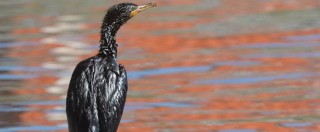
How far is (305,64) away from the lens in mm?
14750

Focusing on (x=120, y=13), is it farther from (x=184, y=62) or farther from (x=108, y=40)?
(x=184, y=62)

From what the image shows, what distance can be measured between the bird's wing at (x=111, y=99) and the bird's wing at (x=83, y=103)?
0.05m

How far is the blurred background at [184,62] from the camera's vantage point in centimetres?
1214

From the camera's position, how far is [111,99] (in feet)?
27.8

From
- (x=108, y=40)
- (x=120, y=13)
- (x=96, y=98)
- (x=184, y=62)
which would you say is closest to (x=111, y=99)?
(x=96, y=98)

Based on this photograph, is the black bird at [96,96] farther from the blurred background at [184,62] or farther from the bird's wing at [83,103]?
the blurred background at [184,62]

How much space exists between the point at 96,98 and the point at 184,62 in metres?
7.19

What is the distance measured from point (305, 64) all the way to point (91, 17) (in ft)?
21.1

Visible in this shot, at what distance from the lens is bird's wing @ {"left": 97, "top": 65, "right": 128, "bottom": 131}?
841 cm

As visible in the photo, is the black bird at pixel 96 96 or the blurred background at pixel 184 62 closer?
the black bird at pixel 96 96

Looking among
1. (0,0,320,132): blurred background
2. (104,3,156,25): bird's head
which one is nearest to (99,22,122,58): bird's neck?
(104,3,156,25): bird's head

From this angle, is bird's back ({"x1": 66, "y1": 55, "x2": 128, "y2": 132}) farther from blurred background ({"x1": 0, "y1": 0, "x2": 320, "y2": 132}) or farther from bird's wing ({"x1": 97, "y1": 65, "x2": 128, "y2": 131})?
blurred background ({"x1": 0, "y1": 0, "x2": 320, "y2": 132})

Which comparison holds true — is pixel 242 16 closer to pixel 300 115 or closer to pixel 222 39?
pixel 222 39

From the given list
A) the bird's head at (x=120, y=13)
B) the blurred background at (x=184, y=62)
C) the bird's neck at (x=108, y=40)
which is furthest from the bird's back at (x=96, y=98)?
the blurred background at (x=184, y=62)
